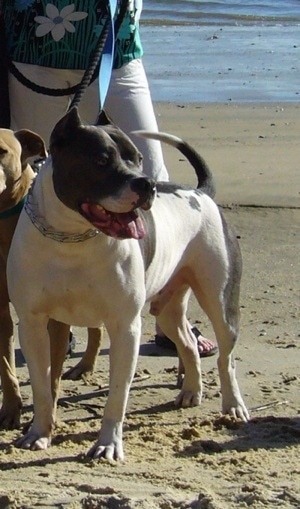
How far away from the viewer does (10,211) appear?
200 inches

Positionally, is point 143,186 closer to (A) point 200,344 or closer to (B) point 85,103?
(B) point 85,103

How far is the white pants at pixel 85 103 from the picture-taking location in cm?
586

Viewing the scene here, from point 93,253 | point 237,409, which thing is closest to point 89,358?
point 237,409

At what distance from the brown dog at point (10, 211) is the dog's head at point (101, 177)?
59 centimetres

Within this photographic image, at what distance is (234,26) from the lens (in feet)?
74.9

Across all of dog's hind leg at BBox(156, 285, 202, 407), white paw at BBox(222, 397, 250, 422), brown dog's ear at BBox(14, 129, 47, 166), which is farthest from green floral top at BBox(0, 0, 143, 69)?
white paw at BBox(222, 397, 250, 422)

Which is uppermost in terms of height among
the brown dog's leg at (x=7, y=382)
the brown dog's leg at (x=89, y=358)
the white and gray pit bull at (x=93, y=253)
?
the white and gray pit bull at (x=93, y=253)

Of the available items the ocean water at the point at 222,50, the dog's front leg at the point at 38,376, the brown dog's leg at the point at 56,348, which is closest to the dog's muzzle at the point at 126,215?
the dog's front leg at the point at 38,376

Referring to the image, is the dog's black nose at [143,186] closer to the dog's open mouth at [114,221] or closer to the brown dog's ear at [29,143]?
the dog's open mouth at [114,221]

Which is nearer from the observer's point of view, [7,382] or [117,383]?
[117,383]

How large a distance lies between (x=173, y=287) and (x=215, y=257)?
0.30 metres

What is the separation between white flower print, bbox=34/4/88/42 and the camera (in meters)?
5.75

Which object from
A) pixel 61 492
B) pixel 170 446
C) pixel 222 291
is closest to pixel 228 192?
pixel 222 291

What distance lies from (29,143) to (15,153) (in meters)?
0.12
